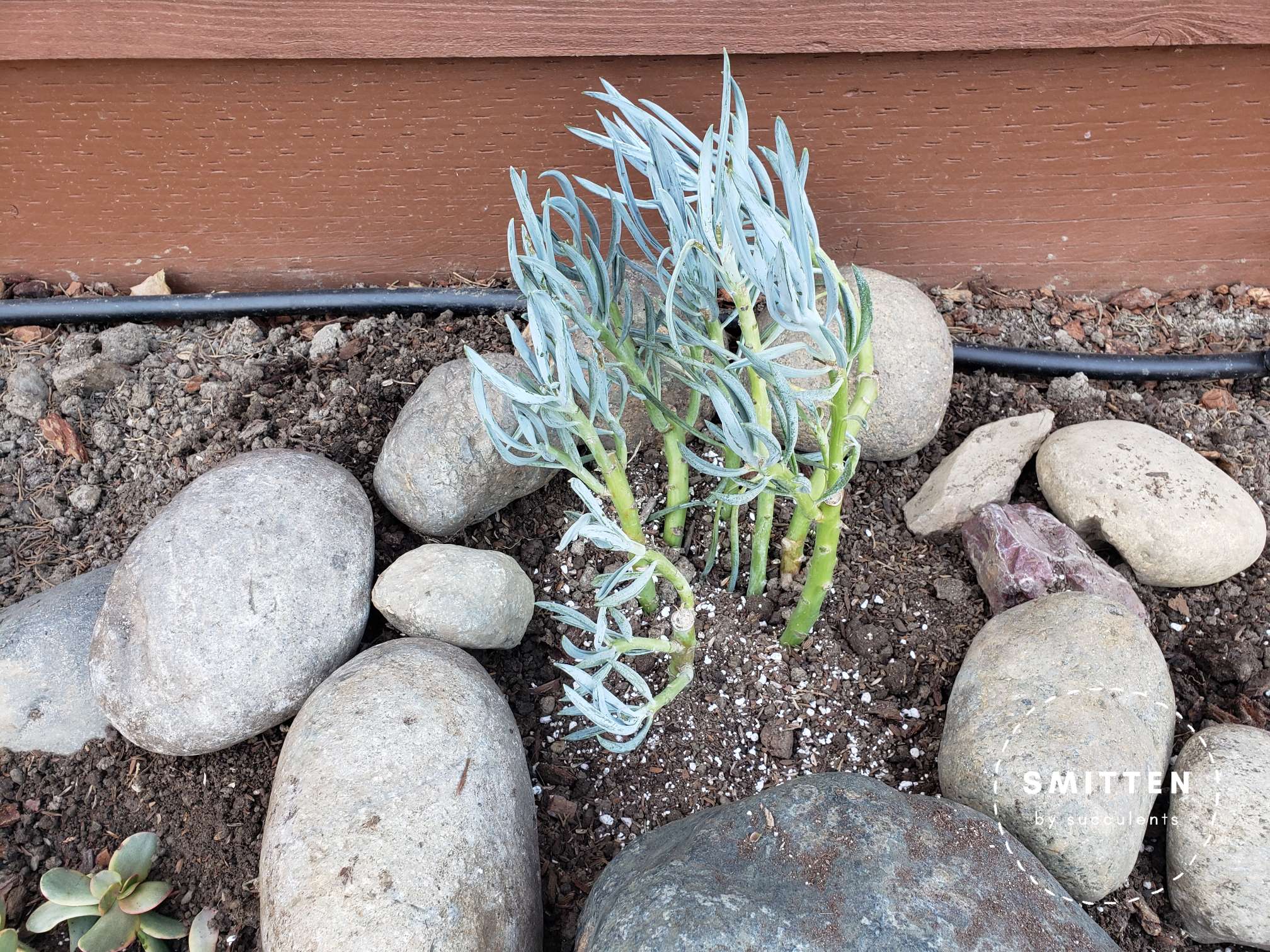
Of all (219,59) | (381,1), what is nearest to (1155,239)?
(381,1)

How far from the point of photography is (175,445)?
2.29 meters

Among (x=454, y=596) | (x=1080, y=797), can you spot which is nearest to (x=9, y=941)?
(x=454, y=596)

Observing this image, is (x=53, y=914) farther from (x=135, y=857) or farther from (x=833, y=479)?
(x=833, y=479)

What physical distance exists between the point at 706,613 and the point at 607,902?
0.69 m

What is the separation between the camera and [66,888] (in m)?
1.61

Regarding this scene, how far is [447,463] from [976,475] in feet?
3.86

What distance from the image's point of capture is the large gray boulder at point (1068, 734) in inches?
59.6

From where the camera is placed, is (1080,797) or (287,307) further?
(287,307)

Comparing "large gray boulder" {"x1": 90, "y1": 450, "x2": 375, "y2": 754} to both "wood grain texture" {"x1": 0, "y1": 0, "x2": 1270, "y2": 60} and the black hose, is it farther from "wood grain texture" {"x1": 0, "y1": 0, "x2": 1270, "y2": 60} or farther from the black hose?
the black hose

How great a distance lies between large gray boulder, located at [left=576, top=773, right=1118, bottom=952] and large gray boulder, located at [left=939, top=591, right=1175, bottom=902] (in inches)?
5.0

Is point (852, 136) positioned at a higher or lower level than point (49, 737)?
higher

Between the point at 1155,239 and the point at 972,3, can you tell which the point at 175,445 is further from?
the point at 1155,239

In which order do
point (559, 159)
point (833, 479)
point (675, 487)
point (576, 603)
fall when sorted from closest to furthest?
point (833, 479)
point (675, 487)
point (576, 603)
point (559, 159)

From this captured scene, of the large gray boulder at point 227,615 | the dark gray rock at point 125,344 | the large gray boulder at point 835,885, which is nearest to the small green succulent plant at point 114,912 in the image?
the large gray boulder at point 227,615
